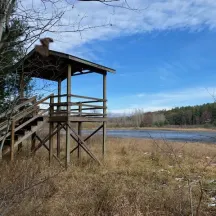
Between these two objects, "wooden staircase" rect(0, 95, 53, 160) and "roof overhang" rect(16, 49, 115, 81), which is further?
"roof overhang" rect(16, 49, 115, 81)

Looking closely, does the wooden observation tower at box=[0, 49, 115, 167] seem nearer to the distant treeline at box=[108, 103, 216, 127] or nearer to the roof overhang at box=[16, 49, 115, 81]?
the roof overhang at box=[16, 49, 115, 81]

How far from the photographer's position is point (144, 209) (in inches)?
207

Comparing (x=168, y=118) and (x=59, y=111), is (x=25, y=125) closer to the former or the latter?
(x=59, y=111)

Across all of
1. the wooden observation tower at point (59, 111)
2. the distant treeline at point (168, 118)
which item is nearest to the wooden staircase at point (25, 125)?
the wooden observation tower at point (59, 111)

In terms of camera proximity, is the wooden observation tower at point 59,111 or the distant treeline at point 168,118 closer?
the distant treeline at point 168,118

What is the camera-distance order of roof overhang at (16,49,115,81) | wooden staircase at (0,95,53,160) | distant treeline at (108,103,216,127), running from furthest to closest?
roof overhang at (16,49,115,81) < wooden staircase at (0,95,53,160) < distant treeline at (108,103,216,127)

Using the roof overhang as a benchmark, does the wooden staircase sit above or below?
below

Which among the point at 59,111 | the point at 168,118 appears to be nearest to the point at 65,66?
the point at 59,111

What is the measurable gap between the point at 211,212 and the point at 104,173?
181 inches

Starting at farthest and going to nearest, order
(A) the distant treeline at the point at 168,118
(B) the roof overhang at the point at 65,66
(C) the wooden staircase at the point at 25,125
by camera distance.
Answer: (B) the roof overhang at the point at 65,66 → (C) the wooden staircase at the point at 25,125 → (A) the distant treeline at the point at 168,118

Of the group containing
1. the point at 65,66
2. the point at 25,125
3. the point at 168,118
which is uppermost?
the point at 65,66

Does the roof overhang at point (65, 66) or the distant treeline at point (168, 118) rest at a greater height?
the roof overhang at point (65, 66)

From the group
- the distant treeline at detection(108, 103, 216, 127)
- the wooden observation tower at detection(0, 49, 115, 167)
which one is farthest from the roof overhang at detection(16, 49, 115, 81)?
the distant treeline at detection(108, 103, 216, 127)

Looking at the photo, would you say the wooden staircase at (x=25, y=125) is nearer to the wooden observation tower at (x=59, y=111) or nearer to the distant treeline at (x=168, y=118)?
the wooden observation tower at (x=59, y=111)
